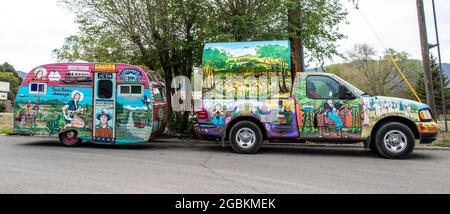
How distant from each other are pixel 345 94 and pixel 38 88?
8876 mm

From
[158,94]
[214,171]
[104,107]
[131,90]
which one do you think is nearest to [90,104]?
[104,107]

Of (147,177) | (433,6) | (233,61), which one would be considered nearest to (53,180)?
(147,177)

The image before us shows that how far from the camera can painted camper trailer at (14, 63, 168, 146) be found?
1041 centimetres

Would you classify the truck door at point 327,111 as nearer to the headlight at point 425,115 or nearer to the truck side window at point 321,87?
the truck side window at point 321,87

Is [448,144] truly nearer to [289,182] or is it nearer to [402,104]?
[402,104]

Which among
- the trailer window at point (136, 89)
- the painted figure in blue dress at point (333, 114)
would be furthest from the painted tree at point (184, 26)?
the painted figure in blue dress at point (333, 114)

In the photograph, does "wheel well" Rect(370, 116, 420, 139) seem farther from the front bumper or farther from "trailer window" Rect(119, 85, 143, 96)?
"trailer window" Rect(119, 85, 143, 96)

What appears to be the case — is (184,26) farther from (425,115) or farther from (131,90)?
(425,115)

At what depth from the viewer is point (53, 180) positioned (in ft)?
20.4

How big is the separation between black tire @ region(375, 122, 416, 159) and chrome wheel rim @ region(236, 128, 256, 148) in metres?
3.09

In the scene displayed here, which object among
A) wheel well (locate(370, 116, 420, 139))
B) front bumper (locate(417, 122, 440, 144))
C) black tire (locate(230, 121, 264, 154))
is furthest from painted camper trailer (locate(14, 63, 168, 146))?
front bumper (locate(417, 122, 440, 144))

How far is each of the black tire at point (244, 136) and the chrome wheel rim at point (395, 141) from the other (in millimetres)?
3061

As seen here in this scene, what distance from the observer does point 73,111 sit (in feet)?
35.0
